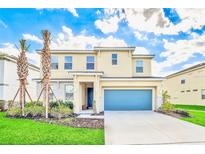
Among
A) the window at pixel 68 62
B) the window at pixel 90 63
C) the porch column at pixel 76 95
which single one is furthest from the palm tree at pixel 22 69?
the window at pixel 90 63

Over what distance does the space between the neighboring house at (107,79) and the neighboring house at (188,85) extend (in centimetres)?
566

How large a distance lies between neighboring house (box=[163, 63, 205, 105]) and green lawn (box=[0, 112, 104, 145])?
49.8ft

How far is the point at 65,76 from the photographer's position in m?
18.2

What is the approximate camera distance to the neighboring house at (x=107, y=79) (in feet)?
54.0

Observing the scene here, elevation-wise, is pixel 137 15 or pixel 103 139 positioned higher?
pixel 137 15

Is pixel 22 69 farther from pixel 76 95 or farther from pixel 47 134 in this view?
pixel 47 134

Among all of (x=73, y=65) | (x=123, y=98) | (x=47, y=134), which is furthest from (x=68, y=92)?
(x=47, y=134)

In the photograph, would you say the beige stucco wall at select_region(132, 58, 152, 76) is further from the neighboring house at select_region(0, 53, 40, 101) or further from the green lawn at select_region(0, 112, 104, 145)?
the green lawn at select_region(0, 112, 104, 145)

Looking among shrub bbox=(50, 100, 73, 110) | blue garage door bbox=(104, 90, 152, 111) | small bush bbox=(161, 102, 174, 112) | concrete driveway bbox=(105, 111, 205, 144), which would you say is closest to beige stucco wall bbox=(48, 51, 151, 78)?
blue garage door bbox=(104, 90, 152, 111)

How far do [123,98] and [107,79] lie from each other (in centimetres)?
206

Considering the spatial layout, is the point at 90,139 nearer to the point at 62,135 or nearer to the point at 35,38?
the point at 62,135

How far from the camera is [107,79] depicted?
16531 millimetres
